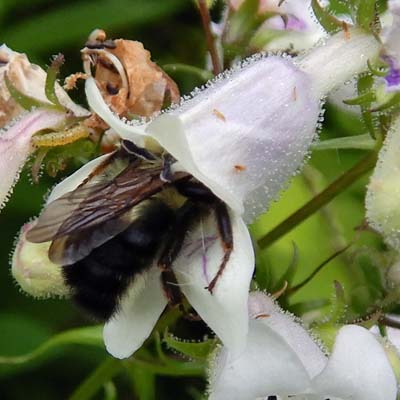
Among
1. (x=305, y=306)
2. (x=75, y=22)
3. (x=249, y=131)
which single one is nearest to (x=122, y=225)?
(x=249, y=131)

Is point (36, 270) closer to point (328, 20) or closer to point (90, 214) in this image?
point (90, 214)

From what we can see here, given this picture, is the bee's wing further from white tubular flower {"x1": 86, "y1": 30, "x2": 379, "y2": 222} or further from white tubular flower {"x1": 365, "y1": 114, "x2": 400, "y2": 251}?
white tubular flower {"x1": 365, "y1": 114, "x2": 400, "y2": 251}

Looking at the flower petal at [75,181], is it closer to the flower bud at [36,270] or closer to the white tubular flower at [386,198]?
the flower bud at [36,270]

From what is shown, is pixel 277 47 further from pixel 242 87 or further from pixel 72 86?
pixel 242 87

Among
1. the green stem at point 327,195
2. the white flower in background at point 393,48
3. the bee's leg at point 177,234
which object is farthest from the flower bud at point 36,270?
the white flower in background at point 393,48

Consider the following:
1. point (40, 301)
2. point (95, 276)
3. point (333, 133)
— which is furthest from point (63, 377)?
point (95, 276)

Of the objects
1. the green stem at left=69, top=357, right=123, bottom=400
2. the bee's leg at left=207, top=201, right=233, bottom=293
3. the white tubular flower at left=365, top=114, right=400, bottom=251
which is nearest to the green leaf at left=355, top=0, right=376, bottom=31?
the white tubular flower at left=365, top=114, right=400, bottom=251
